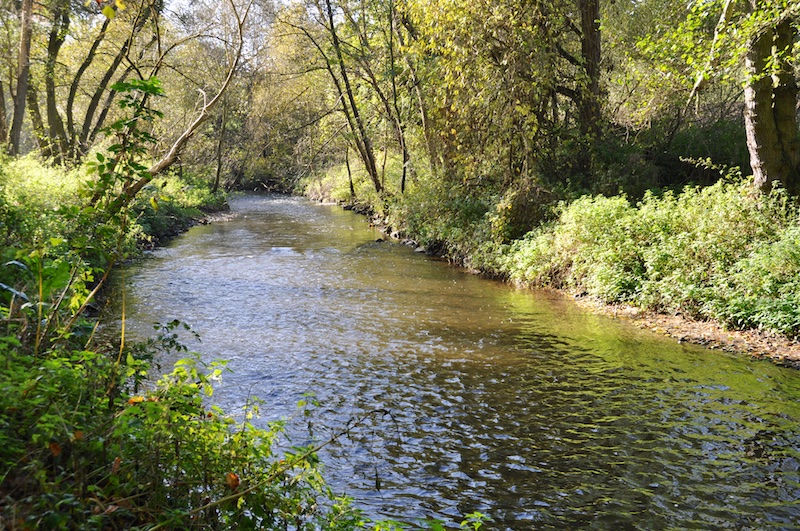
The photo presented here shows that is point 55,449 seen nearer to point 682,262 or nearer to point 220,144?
point 682,262

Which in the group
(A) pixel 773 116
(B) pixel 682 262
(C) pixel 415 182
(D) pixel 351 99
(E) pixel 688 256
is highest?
(D) pixel 351 99

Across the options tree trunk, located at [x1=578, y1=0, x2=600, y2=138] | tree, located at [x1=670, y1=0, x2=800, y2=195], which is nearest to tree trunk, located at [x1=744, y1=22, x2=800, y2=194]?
tree, located at [x1=670, y1=0, x2=800, y2=195]

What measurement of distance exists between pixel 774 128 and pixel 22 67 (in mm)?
17712

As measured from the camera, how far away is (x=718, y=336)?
9.49m

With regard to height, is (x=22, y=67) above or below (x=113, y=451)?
above

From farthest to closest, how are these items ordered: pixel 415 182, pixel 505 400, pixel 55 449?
pixel 415 182 < pixel 505 400 < pixel 55 449

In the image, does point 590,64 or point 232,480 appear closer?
point 232,480

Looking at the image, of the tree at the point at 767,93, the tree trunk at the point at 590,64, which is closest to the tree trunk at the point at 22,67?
the tree trunk at the point at 590,64

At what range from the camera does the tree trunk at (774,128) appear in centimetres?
1162

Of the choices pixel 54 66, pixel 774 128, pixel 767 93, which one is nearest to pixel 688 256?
pixel 774 128

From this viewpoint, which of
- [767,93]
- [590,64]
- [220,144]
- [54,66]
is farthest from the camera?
[220,144]

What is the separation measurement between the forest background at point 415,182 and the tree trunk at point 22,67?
9cm

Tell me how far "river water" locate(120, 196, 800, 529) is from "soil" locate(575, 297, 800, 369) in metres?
0.29

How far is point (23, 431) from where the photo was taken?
296cm
